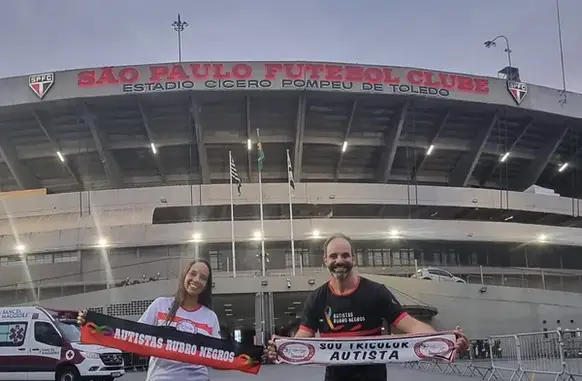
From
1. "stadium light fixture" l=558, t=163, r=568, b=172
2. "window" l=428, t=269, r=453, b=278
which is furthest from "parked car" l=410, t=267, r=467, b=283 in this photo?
"stadium light fixture" l=558, t=163, r=568, b=172

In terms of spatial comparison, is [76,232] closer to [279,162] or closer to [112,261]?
[112,261]

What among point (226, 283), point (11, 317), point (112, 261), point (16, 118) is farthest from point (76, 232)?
point (11, 317)

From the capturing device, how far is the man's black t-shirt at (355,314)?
4.52 meters

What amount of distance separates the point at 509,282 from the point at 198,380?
3729 cm

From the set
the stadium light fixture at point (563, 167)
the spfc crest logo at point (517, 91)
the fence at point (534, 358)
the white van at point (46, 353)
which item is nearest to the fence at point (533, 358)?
the fence at point (534, 358)

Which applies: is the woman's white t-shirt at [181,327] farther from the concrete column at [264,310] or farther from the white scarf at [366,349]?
the concrete column at [264,310]

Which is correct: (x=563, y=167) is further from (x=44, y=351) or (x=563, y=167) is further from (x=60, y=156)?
(x=44, y=351)

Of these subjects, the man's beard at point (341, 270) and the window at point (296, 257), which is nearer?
the man's beard at point (341, 270)

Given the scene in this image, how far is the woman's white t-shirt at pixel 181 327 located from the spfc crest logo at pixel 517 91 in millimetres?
44211

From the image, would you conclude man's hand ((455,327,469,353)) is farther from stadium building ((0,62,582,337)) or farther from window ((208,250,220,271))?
window ((208,250,220,271))

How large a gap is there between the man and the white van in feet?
42.7

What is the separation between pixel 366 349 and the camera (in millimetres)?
4641

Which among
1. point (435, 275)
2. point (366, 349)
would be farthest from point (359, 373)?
point (435, 275)

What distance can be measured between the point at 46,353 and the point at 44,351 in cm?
8
